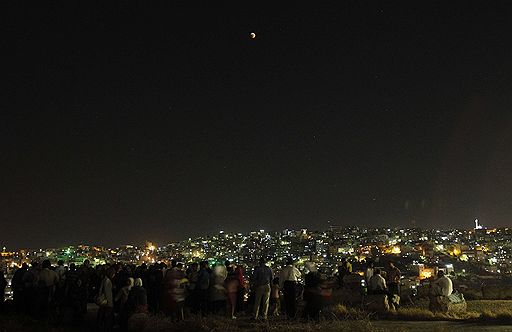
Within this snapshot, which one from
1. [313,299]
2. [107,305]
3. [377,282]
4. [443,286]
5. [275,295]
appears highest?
[377,282]

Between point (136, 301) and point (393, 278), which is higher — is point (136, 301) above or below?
below

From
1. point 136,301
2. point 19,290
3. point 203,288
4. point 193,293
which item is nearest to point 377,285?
point 203,288

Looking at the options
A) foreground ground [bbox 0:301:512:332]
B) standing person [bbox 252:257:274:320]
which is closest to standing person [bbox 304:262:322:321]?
foreground ground [bbox 0:301:512:332]

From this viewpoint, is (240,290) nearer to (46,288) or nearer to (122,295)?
(122,295)

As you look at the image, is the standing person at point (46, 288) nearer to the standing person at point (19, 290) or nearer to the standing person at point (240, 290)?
the standing person at point (19, 290)

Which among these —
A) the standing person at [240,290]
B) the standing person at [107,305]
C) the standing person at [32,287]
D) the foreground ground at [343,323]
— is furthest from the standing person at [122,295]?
the standing person at [240,290]

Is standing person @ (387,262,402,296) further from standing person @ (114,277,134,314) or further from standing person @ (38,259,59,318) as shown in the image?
standing person @ (38,259,59,318)

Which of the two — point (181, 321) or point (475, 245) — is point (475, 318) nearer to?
point (181, 321)
